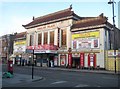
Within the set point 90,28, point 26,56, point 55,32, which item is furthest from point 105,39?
point 26,56

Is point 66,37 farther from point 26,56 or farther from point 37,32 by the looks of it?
point 26,56

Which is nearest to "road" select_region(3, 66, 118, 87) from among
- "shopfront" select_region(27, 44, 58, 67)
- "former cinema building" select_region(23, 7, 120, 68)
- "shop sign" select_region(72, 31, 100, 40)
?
"former cinema building" select_region(23, 7, 120, 68)

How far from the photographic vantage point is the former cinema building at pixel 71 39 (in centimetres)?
3966

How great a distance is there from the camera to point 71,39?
4438 cm

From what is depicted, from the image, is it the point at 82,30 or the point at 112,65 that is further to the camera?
the point at 82,30

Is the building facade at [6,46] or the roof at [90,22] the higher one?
the roof at [90,22]

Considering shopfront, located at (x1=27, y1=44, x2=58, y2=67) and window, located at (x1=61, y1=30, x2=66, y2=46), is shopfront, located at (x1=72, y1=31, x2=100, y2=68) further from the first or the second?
shopfront, located at (x1=27, y1=44, x2=58, y2=67)

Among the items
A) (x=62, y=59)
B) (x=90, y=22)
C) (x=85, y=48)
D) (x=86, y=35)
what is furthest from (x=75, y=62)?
(x=90, y=22)

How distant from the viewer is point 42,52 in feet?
157

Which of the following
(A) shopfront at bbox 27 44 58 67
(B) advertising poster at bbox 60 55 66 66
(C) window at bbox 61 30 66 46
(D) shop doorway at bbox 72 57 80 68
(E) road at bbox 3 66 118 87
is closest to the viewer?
(E) road at bbox 3 66 118 87

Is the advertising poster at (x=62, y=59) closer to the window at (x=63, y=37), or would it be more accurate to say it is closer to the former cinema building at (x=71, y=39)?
the former cinema building at (x=71, y=39)

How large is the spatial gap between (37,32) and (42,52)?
7014 millimetres

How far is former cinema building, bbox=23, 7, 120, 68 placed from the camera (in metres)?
39.7

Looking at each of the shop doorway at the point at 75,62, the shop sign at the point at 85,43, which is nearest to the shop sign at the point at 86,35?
the shop sign at the point at 85,43
